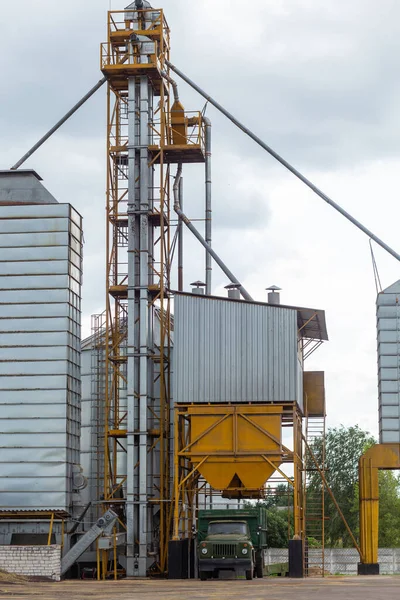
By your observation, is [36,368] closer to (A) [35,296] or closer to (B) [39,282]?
(A) [35,296]

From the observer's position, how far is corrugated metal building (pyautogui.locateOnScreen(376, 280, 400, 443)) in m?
45.3

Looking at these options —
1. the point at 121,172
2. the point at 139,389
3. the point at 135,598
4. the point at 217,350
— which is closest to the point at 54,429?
the point at 139,389

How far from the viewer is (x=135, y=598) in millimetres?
25188

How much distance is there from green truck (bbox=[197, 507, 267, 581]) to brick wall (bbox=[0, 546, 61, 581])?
655 cm

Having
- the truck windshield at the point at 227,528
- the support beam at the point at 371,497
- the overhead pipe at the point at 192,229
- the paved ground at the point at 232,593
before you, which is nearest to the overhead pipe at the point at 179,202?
the overhead pipe at the point at 192,229

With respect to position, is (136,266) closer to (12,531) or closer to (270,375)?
(270,375)

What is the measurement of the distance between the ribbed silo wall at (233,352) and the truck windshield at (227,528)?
7367 millimetres

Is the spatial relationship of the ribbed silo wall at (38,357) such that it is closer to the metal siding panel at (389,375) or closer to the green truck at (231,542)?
the green truck at (231,542)

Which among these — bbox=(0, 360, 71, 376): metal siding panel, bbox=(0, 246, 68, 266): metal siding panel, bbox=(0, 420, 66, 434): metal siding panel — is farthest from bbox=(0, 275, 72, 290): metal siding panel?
bbox=(0, 420, 66, 434): metal siding panel

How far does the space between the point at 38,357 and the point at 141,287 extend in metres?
5.25

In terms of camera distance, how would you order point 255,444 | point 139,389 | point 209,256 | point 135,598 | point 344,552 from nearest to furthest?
point 135,598 < point 255,444 < point 139,389 < point 209,256 < point 344,552

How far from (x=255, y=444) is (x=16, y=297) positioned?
40.1 feet

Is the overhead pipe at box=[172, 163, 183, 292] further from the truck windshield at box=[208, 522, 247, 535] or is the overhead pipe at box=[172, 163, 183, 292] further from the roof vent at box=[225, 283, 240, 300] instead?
the truck windshield at box=[208, 522, 247, 535]

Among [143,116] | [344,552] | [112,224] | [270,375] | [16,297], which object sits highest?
[143,116]
